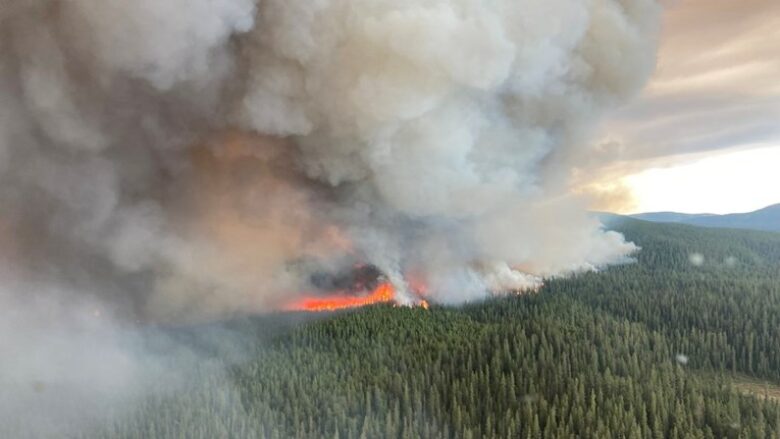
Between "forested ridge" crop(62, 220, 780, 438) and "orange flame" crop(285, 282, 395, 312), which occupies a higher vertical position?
"orange flame" crop(285, 282, 395, 312)

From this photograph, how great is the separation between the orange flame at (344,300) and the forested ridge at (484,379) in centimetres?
1117

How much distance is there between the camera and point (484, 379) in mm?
127500

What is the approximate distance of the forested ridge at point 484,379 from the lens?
10419 cm

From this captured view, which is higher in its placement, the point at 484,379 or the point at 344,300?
the point at 344,300

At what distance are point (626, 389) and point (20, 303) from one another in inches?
4813

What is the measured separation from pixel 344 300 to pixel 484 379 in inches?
2765

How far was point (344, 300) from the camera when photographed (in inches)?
7436

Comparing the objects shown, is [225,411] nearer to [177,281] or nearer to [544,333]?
[177,281]

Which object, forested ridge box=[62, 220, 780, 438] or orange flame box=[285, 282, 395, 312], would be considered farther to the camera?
orange flame box=[285, 282, 395, 312]

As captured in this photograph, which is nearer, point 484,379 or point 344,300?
point 484,379

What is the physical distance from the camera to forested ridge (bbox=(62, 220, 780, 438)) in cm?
10419

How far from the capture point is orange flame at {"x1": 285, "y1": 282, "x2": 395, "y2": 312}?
182750mm

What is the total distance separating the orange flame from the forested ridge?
11.2 meters

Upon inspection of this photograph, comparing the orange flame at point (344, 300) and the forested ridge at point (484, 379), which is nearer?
the forested ridge at point (484, 379)
